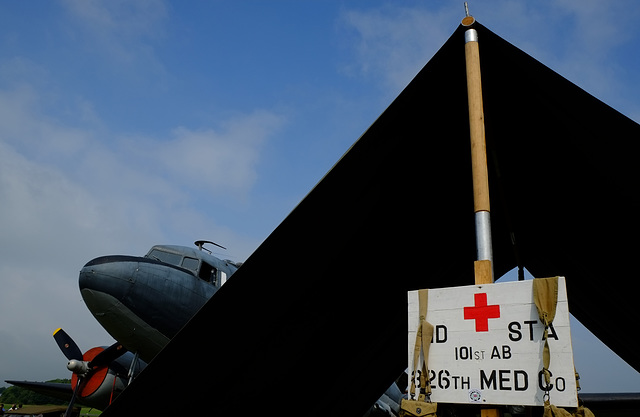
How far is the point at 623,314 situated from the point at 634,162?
143 inches

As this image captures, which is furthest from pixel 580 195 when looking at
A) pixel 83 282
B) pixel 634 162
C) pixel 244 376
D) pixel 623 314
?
pixel 83 282

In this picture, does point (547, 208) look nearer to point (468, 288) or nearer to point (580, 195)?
point (580, 195)

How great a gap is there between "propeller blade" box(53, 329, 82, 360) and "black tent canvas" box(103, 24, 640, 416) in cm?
1068

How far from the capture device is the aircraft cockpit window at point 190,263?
10.1m

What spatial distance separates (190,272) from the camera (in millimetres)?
9906

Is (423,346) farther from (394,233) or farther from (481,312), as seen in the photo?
(394,233)

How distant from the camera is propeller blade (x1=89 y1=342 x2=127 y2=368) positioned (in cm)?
1160

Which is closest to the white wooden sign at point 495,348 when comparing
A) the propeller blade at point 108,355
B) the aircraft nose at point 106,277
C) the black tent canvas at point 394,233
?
the black tent canvas at point 394,233

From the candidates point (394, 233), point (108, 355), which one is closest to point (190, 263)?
point (108, 355)

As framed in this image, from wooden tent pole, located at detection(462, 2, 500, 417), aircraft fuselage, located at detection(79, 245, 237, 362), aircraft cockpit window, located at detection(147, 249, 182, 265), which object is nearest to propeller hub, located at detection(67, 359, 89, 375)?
aircraft fuselage, located at detection(79, 245, 237, 362)

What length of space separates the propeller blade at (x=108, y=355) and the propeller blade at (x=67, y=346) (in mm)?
1633

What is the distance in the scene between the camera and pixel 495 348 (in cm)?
212

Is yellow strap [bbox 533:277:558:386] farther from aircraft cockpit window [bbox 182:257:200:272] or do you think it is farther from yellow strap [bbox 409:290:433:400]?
aircraft cockpit window [bbox 182:257:200:272]

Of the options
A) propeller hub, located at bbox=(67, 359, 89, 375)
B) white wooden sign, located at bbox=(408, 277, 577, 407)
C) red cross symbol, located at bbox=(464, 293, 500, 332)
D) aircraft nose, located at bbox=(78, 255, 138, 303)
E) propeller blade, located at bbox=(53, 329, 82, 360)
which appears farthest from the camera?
propeller blade, located at bbox=(53, 329, 82, 360)
